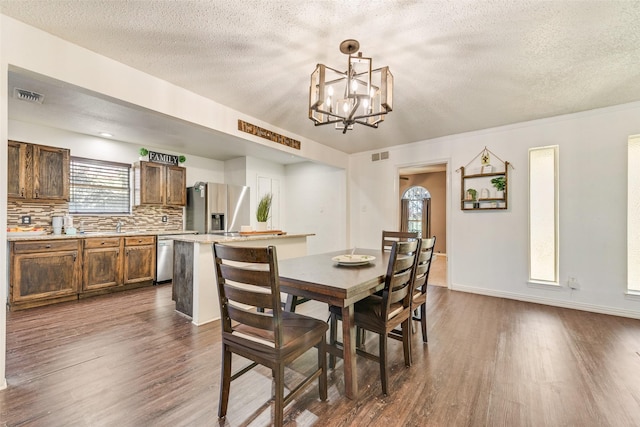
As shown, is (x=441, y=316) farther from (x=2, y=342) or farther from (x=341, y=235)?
(x=2, y=342)

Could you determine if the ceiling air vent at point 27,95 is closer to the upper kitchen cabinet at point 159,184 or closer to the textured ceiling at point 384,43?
the textured ceiling at point 384,43

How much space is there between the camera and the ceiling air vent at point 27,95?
2821 mm

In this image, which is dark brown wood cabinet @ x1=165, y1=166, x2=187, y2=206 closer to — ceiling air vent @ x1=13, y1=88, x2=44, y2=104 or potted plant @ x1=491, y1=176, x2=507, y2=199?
ceiling air vent @ x1=13, y1=88, x2=44, y2=104

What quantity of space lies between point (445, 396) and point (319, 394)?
80 centimetres

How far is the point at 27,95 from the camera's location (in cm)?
290

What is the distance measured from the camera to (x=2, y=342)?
1.83 metres

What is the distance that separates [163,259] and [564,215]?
5.91 metres

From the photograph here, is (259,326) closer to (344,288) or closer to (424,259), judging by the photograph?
(344,288)

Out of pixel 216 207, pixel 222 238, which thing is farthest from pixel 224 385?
pixel 216 207

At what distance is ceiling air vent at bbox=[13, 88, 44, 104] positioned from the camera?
9.26ft

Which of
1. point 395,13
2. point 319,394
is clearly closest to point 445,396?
point 319,394

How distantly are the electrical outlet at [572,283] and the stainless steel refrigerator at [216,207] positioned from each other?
5108mm

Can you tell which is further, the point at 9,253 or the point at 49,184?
the point at 49,184

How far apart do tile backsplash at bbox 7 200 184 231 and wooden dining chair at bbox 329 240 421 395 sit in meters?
4.38
